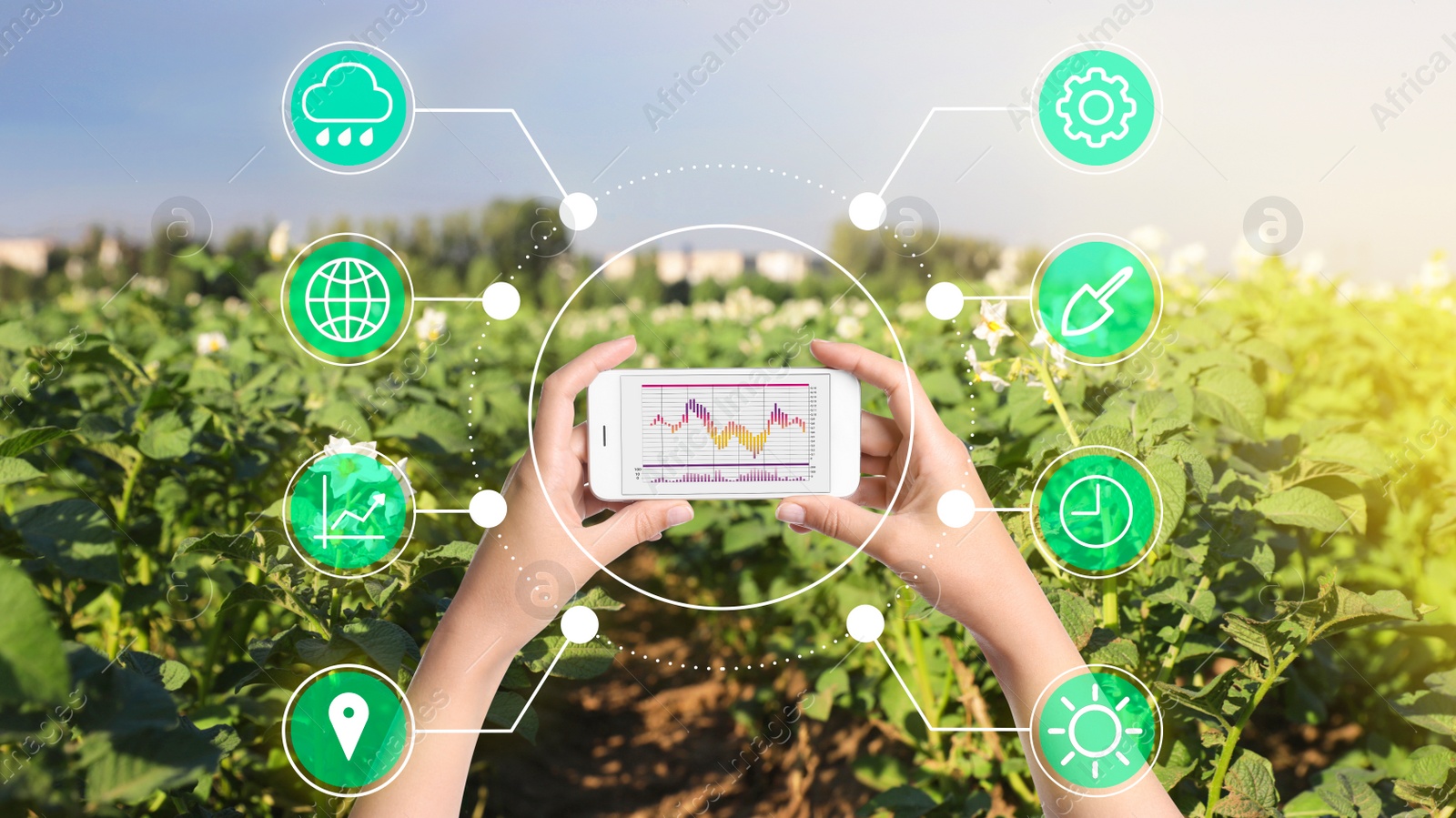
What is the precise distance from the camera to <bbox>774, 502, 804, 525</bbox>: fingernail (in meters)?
1.10

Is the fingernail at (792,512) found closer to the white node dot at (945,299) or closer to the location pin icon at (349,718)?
the white node dot at (945,299)

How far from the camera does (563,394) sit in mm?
1012

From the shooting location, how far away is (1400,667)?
1478mm

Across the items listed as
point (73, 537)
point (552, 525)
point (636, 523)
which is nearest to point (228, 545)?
point (73, 537)

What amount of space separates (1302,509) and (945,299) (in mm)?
546

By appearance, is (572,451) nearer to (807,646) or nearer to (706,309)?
(807,646)

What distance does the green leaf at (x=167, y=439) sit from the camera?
4.37 feet

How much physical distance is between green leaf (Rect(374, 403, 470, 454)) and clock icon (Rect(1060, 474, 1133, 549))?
942 mm

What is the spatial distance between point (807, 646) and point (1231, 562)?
3.74 ft

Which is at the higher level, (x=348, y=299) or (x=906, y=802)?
(x=348, y=299)

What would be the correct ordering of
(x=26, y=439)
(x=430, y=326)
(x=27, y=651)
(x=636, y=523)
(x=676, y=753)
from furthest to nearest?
(x=676, y=753) → (x=430, y=326) → (x=636, y=523) → (x=26, y=439) → (x=27, y=651)

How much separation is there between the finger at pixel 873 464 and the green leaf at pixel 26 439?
3.08 ft

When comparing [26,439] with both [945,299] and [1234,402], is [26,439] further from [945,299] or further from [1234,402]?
[1234,402]

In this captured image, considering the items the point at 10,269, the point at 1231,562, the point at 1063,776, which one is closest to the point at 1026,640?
the point at 1063,776
